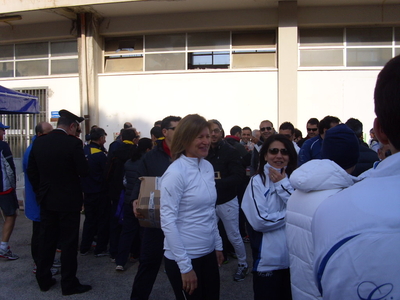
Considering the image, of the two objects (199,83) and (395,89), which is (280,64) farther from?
(395,89)

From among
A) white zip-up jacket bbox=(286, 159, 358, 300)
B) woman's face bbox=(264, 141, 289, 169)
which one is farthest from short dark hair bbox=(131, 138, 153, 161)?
white zip-up jacket bbox=(286, 159, 358, 300)

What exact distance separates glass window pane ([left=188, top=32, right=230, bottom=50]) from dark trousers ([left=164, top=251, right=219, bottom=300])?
1040 cm

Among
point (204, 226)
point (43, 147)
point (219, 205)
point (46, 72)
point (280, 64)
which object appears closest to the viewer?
point (204, 226)

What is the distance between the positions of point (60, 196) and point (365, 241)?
3659 millimetres

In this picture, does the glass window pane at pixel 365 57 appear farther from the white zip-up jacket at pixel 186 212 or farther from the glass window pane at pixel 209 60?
the white zip-up jacket at pixel 186 212

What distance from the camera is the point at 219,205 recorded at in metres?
4.33

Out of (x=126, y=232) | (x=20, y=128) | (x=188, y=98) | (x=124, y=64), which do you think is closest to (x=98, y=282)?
(x=126, y=232)

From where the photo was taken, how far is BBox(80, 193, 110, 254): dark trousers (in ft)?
18.1

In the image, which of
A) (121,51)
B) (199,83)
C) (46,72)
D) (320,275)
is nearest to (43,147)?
(320,275)

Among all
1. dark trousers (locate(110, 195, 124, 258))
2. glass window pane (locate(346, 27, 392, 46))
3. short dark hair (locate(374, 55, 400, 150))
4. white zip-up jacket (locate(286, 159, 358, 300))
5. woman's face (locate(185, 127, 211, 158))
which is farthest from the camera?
glass window pane (locate(346, 27, 392, 46))

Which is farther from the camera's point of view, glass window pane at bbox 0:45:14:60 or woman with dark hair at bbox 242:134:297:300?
glass window pane at bbox 0:45:14:60

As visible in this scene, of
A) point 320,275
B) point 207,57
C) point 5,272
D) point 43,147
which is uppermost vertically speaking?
point 207,57

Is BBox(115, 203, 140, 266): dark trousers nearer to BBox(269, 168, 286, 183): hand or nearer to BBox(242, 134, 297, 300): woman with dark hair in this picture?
BBox(242, 134, 297, 300): woman with dark hair

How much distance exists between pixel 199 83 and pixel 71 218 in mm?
8605
